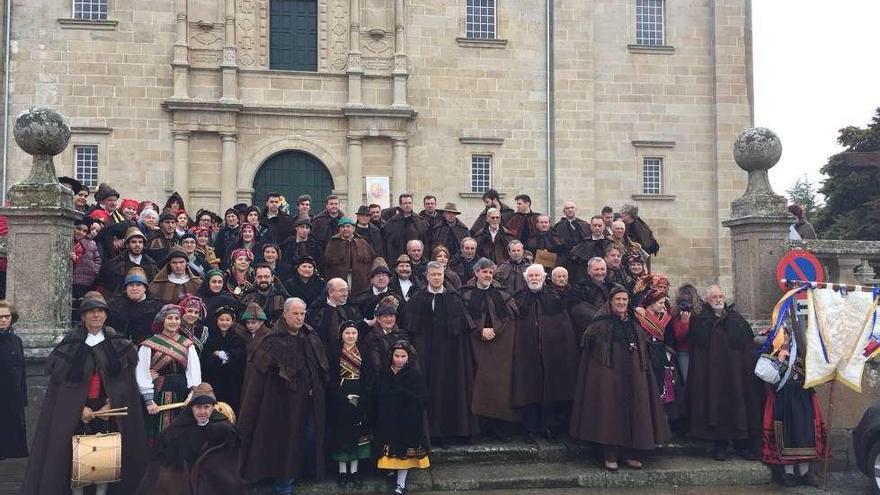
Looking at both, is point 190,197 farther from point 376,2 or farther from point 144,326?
point 144,326

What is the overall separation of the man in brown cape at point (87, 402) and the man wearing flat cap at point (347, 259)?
12.4 ft

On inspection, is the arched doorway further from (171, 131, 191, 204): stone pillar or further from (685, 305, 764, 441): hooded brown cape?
(685, 305, 764, 441): hooded brown cape

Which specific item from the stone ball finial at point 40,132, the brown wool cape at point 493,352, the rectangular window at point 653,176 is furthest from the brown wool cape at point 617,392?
the rectangular window at point 653,176

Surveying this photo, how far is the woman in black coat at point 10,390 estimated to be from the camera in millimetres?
7309

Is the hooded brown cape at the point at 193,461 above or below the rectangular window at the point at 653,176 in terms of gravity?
below

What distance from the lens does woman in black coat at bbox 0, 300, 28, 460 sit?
731 cm

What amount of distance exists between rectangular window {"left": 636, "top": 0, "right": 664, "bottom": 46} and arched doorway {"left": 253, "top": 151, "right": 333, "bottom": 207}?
967 centimetres

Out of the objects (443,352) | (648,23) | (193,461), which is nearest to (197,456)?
(193,461)

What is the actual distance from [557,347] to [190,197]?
13125 millimetres

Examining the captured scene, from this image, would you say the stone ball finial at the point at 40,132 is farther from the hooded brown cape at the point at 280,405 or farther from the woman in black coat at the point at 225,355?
the hooded brown cape at the point at 280,405

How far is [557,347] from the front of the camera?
28.0 feet

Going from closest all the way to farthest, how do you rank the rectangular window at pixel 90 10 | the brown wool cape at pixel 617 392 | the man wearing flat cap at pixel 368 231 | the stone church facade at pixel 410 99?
the brown wool cape at pixel 617 392 < the man wearing flat cap at pixel 368 231 < the stone church facade at pixel 410 99 < the rectangular window at pixel 90 10

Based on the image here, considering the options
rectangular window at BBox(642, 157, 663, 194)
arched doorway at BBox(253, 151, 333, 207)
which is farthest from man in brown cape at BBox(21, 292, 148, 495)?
rectangular window at BBox(642, 157, 663, 194)

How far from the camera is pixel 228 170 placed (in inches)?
753
